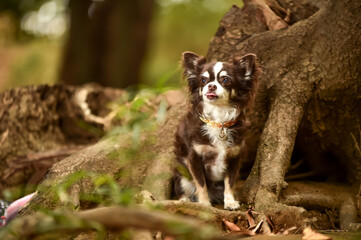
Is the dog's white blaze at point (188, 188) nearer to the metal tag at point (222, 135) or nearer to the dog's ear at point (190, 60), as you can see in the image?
the metal tag at point (222, 135)

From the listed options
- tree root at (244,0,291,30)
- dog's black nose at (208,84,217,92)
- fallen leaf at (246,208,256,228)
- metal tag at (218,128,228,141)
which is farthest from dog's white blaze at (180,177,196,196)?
tree root at (244,0,291,30)

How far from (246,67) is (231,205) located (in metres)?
1.08

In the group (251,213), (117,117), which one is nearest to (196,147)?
(251,213)

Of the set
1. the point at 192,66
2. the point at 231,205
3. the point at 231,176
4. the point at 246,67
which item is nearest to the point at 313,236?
the point at 231,205

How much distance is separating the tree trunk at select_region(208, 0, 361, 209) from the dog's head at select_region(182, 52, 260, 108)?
54 cm

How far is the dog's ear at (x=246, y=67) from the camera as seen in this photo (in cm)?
378

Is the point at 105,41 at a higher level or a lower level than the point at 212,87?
higher

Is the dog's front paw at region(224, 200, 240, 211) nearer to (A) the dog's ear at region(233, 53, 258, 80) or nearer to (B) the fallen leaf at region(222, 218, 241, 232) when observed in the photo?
(B) the fallen leaf at region(222, 218, 241, 232)

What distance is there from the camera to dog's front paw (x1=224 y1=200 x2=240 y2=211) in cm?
371

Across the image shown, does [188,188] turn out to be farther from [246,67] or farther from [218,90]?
[246,67]

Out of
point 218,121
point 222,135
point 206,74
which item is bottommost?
point 222,135

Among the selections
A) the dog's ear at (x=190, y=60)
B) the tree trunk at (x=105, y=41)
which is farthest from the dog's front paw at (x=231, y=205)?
the tree trunk at (x=105, y=41)

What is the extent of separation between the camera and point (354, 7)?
156 inches

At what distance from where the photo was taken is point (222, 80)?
144 inches
